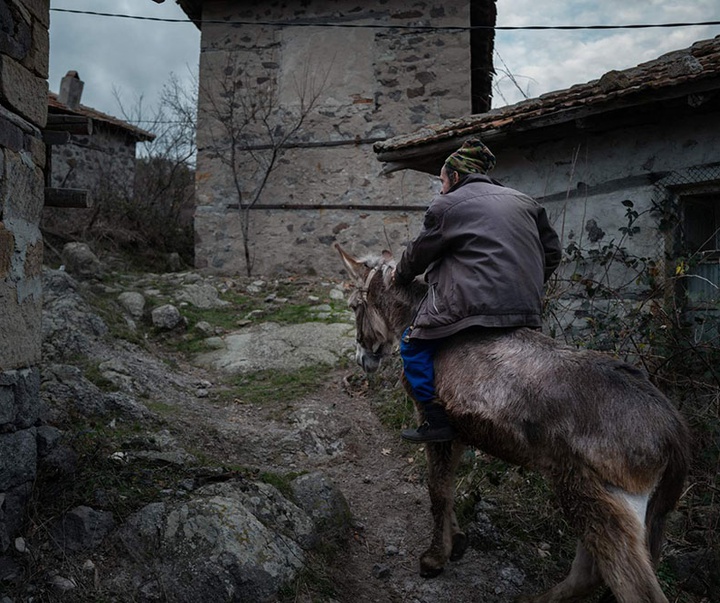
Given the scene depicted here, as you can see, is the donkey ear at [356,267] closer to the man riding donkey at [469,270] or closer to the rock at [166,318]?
the man riding donkey at [469,270]

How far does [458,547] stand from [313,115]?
31.8 ft

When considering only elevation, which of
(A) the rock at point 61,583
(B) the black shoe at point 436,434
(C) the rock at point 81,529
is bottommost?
(A) the rock at point 61,583

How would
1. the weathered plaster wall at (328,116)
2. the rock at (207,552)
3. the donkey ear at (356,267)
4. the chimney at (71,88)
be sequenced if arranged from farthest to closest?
1. the chimney at (71,88)
2. the weathered plaster wall at (328,116)
3. the donkey ear at (356,267)
4. the rock at (207,552)

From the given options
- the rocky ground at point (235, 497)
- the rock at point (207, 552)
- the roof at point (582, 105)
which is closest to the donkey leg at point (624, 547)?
the rocky ground at point (235, 497)

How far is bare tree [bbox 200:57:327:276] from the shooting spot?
11.9m

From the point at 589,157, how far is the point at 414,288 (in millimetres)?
3141

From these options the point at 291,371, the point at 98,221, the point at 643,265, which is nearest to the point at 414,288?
the point at 643,265

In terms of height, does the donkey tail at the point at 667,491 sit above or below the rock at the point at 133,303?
below

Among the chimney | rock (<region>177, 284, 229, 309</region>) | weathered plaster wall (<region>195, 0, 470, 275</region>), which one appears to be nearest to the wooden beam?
rock (<region>177, 284, 229, 309</region>)

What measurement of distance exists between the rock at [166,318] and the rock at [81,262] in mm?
1844

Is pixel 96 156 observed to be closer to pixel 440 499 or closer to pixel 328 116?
pixel 328 116

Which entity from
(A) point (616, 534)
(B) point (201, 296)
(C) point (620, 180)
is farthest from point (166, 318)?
(A) point (616, 534)

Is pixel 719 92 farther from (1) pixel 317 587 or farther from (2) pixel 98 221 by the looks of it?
(2) pixel 98 221

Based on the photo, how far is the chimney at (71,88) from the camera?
14622mm
